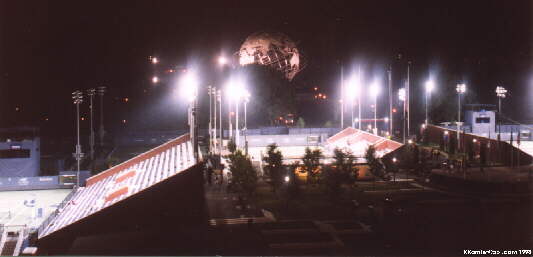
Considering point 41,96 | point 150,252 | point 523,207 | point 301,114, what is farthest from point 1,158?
point 301,114

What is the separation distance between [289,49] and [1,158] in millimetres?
29724

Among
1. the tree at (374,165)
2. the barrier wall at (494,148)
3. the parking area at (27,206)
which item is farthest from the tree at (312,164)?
the parking area at (27,206)

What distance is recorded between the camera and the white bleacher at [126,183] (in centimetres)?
2009

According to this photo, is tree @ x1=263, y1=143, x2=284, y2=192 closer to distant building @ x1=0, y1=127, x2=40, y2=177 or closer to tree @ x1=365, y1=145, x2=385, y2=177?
tree @ x1=365, y1=145, x2=385, y2=177

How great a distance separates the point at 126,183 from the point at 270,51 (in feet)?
107

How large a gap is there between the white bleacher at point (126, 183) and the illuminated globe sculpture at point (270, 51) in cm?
2510

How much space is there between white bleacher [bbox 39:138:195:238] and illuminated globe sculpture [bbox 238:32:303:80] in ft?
82.4

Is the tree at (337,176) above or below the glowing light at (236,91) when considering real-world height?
below

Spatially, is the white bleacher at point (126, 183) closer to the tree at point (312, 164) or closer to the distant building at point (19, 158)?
the tree at point (312, 164)

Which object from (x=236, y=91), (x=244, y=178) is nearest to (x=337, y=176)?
(x=244, y=178)

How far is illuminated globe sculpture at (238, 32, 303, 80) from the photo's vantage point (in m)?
51.2

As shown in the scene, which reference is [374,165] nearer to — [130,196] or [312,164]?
[312,164]

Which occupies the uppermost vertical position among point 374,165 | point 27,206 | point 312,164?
point 312,164

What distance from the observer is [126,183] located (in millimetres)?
22812
